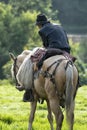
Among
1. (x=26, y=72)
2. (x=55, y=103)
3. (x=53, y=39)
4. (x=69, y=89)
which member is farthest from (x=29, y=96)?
(x=69, y=89)

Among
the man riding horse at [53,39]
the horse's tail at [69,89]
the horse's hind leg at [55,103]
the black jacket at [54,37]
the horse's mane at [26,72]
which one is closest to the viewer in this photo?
the horse's tail at [69,89]

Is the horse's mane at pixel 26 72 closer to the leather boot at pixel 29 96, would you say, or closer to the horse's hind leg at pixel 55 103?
the leather boot at pixel 29 96

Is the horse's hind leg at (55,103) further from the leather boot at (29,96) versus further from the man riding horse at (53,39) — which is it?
the leather boot at (29,96)

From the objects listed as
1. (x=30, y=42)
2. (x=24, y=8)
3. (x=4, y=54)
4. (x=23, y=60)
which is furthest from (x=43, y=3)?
(x=23, y=60)

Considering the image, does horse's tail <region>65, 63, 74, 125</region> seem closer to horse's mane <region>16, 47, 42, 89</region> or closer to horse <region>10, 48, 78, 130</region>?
horse <region>10, 48, 78, 130</region>

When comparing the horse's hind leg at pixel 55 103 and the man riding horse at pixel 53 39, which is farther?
the man riding horse at pixel 53 39

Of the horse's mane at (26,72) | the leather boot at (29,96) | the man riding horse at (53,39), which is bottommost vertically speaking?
the leather boot at (29,96)

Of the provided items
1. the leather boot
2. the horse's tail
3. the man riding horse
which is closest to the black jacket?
the man riding horse

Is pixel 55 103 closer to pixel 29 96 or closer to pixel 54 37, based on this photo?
pixel 29 96

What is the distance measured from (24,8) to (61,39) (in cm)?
6611

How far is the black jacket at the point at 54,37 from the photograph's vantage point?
9797mm

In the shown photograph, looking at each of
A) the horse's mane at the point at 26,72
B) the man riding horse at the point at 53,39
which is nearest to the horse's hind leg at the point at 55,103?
the man riding horse at the point at 53,39

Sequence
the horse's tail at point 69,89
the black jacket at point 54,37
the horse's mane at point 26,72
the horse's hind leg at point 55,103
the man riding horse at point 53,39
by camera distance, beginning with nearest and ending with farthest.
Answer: the horse's tail at point 69,89
the horse's hind leg at point 55,103
the man riding horse at point 53,39
the black jacket at point 54,37
the horse's mane at point 26,72

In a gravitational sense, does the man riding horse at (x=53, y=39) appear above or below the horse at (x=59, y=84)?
above
